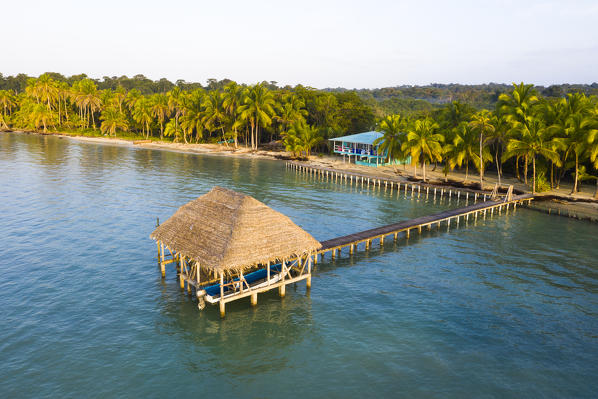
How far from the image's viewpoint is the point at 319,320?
1942 centimetres

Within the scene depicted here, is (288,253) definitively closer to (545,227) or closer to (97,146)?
(545,227)

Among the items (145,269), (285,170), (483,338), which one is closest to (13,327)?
(145,269)

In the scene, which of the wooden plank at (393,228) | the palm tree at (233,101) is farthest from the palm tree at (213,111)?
the wooden plank at (393,228)

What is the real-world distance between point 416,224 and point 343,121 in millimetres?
50981

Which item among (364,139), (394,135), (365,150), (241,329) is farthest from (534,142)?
(241,329)

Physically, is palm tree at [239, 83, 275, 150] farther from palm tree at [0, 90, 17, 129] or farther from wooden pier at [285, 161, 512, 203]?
palm tree at [0, 90, 17, 129]

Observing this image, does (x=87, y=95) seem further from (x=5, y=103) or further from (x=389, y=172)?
(x=389, y=172)

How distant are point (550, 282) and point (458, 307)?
782 cm

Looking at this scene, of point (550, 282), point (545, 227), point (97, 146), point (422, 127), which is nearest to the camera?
point (550, 282)

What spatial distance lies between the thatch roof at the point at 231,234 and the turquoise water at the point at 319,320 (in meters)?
3.02

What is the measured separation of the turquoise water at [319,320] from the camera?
49.3ft

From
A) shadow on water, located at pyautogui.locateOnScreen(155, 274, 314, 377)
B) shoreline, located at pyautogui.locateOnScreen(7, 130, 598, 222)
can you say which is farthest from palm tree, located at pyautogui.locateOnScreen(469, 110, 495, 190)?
shadow on water, located at pyautogui.locateOnScreen(155, 274, 314, 377)

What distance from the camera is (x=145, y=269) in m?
24.5

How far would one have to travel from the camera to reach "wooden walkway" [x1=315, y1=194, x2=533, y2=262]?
2727 centimetres
